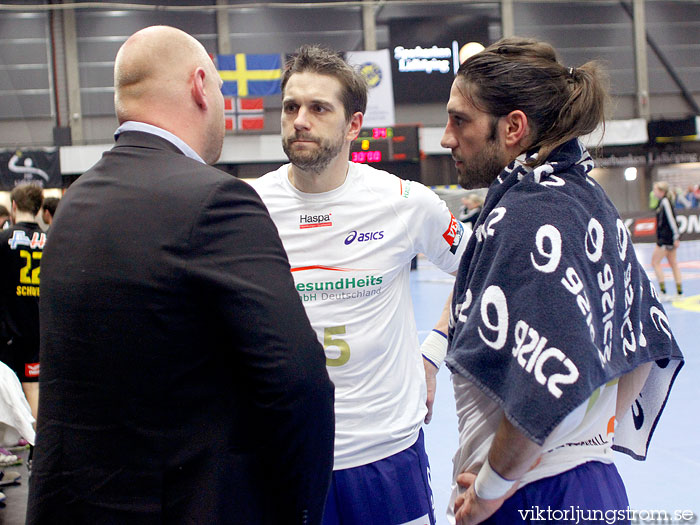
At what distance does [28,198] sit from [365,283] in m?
3.51

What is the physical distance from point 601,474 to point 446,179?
2121 cm

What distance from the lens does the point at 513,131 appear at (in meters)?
1.55

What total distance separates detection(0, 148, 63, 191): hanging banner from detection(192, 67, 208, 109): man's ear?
1752cm

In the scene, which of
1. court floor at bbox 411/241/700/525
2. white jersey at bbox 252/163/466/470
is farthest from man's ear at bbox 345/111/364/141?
court floor at bbox 411/241/700/525

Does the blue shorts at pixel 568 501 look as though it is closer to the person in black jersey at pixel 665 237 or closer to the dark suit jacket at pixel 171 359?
the dark suit jacket at pixel 171 359

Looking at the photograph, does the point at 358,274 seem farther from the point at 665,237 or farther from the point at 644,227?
the point at 644,227

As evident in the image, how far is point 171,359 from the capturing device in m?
1.29

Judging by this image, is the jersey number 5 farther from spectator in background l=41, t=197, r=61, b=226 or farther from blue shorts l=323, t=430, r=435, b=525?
spectator in background l=41, t=197, r=61, b=226

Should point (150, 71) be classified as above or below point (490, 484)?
above

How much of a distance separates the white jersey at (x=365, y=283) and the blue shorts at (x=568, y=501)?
29.0 inches

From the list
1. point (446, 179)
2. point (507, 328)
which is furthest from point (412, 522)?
point (446, 179)

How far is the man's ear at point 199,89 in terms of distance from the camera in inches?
59.5

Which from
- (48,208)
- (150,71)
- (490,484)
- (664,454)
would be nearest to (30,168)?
(48,208)

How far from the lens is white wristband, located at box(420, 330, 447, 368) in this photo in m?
2.49
